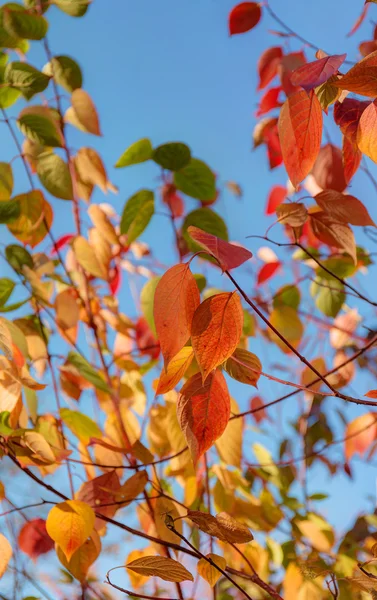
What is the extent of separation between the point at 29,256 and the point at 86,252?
0.07 meters

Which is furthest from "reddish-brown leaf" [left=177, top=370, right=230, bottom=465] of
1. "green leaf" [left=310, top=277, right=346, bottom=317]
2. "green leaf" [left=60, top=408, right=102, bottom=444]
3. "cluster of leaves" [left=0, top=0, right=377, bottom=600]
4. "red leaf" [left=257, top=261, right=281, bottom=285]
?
"red leaf" [left=257, top=261, right=281, bottom=285]

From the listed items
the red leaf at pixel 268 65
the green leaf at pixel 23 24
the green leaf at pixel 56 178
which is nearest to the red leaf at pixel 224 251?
the green leaf at pixel 56 178

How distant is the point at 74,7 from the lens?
692 mm

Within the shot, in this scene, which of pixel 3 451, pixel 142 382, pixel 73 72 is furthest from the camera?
pixel 142 382

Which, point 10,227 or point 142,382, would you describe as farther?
point 142,382

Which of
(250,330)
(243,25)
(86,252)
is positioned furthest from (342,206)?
(243,25)

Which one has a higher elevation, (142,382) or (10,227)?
(10,227)

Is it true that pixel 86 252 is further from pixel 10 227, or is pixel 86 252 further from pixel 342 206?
pixel 342 206

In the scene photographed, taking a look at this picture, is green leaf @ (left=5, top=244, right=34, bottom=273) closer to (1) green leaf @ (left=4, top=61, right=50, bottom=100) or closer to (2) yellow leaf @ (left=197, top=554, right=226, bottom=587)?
(1) green leaf @ (left=4, top=61, right=50, bottom=100)

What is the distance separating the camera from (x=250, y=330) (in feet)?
2.21

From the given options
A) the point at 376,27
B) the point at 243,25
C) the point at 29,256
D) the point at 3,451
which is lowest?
the point at 3,451

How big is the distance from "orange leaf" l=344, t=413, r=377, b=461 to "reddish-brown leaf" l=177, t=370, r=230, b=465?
0.38 metres

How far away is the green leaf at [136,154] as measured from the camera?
0.63m

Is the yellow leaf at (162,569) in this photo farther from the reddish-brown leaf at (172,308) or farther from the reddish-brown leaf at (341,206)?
the reddish-brown leaf at (341,206)
